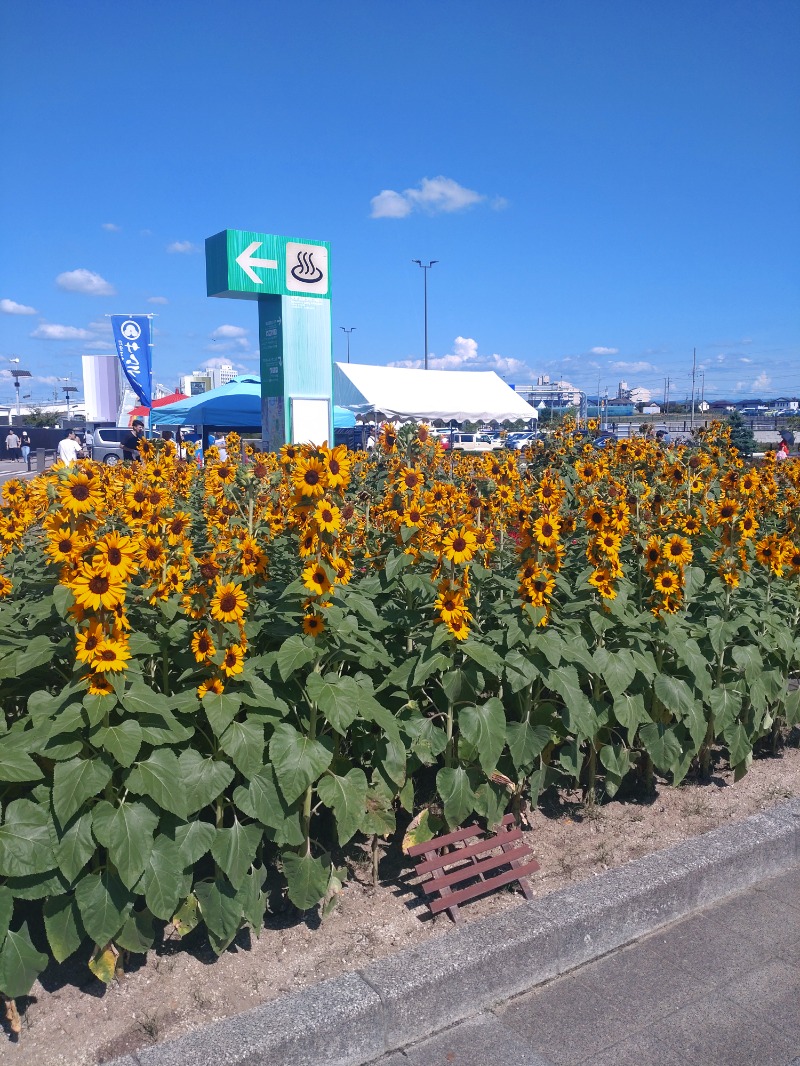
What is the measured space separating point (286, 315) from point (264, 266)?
42.3 inches

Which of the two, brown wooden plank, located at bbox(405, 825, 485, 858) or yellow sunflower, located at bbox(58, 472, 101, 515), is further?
brown wooden plank, located at bbox(405, 825, 485, 858)

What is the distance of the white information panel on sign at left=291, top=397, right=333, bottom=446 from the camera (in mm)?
17672

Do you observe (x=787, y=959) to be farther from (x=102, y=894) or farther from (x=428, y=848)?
(x=102, y=894)

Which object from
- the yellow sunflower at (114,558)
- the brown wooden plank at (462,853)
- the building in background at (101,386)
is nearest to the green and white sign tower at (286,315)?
the brown wooden plank at (462,853)

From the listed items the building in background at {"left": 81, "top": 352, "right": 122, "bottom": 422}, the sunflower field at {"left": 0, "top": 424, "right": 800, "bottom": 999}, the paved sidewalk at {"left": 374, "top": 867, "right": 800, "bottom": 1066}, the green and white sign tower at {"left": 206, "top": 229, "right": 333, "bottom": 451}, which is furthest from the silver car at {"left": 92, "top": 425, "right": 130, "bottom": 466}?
the paved sidewalk at {"left": 374, "top": 867, "right": 800, "bottom": 1066}

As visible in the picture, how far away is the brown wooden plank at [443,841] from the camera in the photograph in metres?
3.58

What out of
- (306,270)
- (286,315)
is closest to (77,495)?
(286,315)

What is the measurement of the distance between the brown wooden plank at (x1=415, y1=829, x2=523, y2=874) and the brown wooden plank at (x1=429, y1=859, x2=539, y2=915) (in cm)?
12

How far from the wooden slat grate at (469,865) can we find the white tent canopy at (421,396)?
23.9 m

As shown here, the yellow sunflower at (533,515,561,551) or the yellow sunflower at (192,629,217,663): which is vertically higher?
the yellow sunflower at (533,515,561,551)

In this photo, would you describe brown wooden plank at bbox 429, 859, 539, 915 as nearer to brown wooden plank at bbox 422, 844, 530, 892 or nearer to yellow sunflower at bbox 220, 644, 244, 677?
brown wooden plank at bbox 422, 844, 530, 892

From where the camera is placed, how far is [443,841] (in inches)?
142

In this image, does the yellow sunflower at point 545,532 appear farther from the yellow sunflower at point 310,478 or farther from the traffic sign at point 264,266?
the traffic sign at point 264,266

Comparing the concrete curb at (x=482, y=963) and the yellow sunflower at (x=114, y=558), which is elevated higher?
the yellow sunflower at (x=114, y=558)
